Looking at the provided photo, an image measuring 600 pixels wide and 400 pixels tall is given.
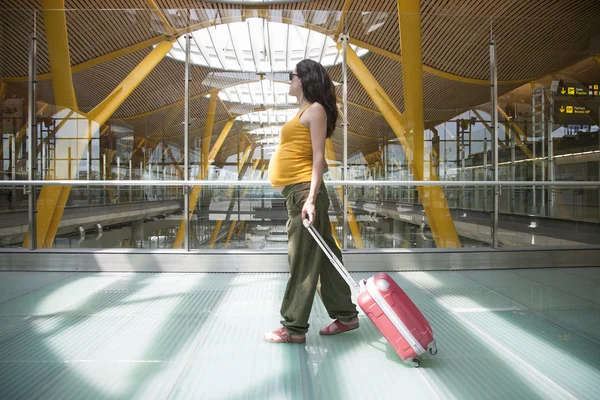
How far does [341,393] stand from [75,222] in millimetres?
3963

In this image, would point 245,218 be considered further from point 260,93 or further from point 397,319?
point 397,319

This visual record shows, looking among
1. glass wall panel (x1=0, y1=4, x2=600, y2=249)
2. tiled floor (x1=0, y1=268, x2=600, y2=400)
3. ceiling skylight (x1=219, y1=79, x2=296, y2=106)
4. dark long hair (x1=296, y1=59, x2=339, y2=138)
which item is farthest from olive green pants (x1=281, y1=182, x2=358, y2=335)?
ceiling skylight (x1=219, y1=79, x2=296, y2=106)

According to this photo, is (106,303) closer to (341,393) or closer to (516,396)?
(341,393)

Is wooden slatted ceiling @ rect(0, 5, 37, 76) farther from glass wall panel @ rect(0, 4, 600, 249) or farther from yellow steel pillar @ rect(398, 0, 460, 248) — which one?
yellow steel pillar @ rect(398, 0, 460, 248)

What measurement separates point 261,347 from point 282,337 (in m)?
0.13

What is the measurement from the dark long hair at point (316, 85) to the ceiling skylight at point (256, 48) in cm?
215

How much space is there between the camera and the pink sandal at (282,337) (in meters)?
2.35

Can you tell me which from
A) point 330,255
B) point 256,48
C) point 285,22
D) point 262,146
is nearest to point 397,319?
point 330,255

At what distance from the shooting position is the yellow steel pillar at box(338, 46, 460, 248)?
4.59 metres

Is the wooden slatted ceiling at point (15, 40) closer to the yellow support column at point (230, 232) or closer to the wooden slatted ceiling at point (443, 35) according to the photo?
the wooden slatted ceiling at point (443, 35)

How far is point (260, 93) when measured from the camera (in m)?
4.58

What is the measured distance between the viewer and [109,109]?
4.71 metres

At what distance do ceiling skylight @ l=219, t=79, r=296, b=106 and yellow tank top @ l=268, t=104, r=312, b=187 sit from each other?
226cm

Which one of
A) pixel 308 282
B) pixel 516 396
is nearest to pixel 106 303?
pixel 308 282
